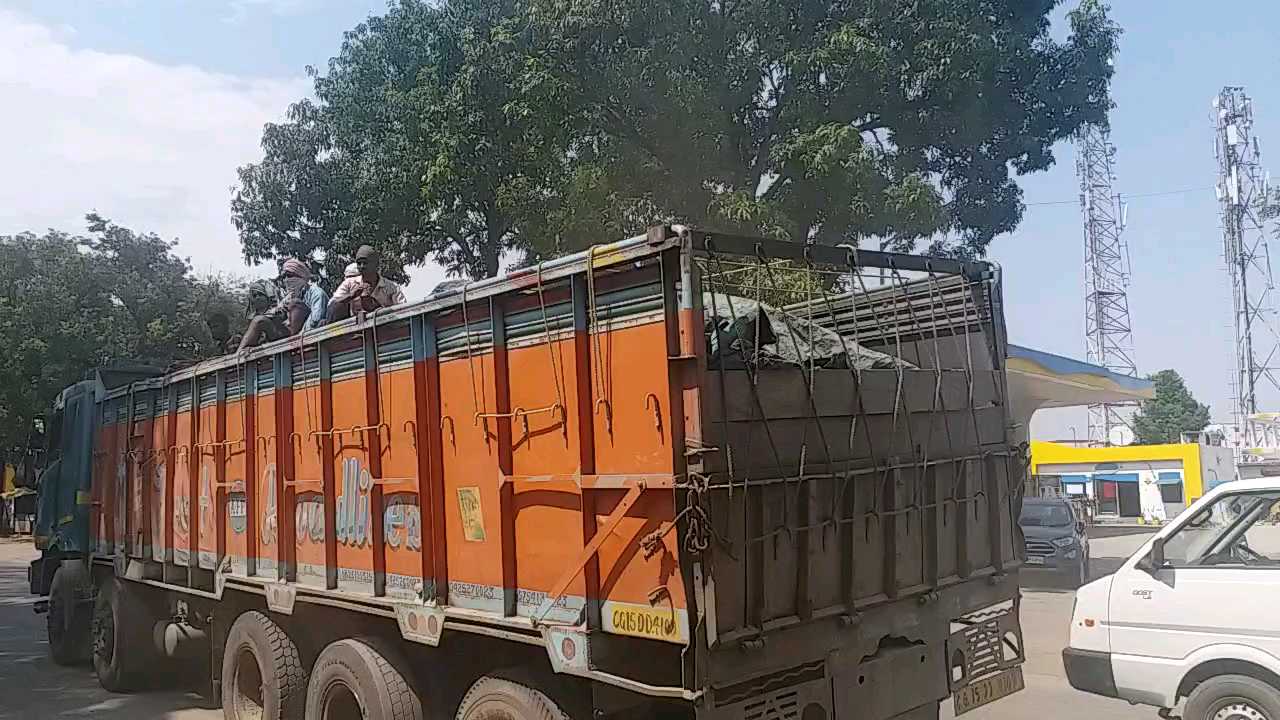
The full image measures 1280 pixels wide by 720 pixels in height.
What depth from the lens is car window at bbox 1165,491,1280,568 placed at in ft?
19.1

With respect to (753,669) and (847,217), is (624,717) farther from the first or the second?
(847,217)

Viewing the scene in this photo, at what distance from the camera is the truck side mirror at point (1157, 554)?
19.4 feet

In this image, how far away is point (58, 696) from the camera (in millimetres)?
9203

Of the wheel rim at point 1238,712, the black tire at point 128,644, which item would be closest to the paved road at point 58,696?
the black tire at point 128,644

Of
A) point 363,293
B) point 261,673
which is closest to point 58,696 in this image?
point 261,673

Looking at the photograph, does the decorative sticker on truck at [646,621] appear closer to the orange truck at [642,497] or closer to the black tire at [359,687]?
the orange truck at [642,497]

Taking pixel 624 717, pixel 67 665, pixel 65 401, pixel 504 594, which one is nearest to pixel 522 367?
pixel 504 594

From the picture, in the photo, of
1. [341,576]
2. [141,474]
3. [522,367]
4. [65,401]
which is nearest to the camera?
[522,367]

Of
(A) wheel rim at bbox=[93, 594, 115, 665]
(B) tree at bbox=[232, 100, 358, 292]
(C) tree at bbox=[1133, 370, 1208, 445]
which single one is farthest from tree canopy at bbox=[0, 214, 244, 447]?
(C) tree at bbox=[1133, 370, 1208, 445]

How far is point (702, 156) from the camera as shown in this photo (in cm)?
1475

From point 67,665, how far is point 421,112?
911 cm

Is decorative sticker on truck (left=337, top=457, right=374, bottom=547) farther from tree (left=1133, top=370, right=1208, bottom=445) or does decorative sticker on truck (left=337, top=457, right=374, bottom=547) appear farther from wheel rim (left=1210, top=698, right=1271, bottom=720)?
tree (left=1133, top=370, right=1208, bottom=445)

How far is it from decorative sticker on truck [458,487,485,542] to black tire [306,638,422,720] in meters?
1.00

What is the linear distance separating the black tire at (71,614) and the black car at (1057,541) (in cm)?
1261
